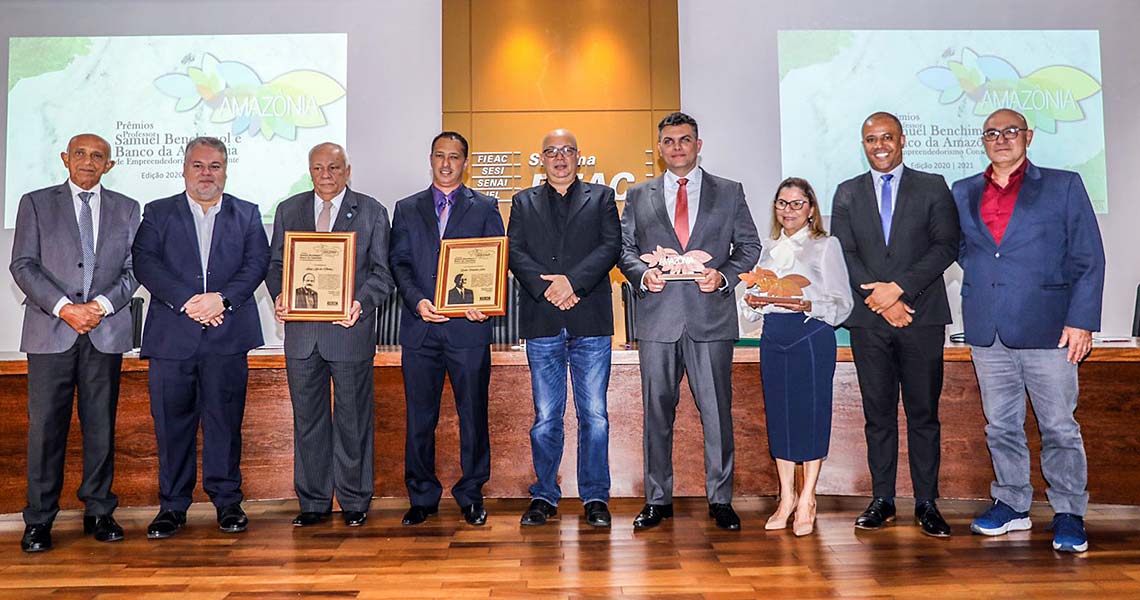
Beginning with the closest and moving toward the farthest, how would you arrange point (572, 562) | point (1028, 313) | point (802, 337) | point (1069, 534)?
point (572, 562) < point (1069, 534) < point (1028, 313) < point (802, 337)

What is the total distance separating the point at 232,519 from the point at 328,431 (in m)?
0.51

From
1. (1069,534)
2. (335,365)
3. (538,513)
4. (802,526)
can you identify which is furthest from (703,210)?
(1069,534)

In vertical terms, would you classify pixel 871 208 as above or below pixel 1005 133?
below

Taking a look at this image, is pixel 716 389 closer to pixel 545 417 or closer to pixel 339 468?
pixel 545 417

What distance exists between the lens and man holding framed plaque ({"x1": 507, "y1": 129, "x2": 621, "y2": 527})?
3.30 m

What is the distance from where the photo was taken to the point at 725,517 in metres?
3.21

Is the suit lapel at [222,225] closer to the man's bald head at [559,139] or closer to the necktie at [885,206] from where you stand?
the man's bald head at [559,139]

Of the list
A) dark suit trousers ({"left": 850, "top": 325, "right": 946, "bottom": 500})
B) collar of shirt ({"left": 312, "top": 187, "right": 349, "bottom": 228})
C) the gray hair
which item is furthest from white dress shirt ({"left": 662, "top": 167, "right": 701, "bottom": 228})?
the gray hair

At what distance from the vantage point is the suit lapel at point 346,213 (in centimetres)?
345

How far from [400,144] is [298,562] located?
4.10m

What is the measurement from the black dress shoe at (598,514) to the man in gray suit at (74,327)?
187cm

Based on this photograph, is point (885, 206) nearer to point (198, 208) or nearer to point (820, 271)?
point (820, 271)

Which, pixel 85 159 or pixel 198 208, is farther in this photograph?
pixel 198 208

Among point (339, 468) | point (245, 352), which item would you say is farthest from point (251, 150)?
point (339, 468)
